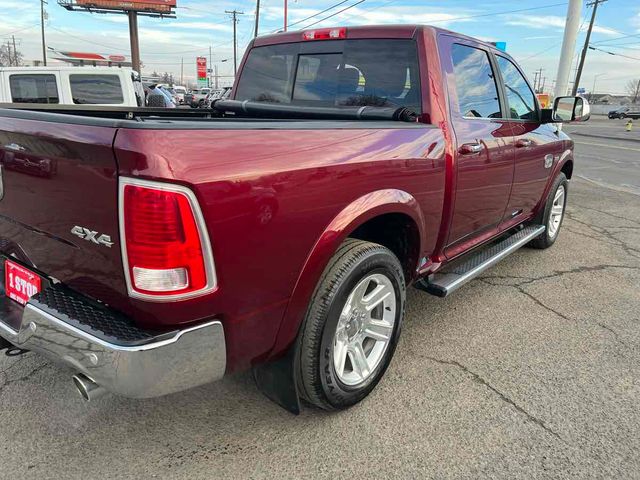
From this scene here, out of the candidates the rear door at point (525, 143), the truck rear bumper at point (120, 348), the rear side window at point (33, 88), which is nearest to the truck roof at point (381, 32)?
the rear door at point (525, 143)

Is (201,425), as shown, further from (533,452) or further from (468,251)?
(468,251)

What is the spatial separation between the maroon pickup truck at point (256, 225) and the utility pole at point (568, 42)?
9.90m

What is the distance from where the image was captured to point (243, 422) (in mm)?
2432

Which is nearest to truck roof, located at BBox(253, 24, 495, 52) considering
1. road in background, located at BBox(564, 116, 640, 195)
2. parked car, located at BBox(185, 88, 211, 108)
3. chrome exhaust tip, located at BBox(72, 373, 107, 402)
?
chrome exhaust tip, located at BBox(72, 373, 107, 402)

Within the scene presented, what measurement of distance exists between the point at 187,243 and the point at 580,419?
2163mm

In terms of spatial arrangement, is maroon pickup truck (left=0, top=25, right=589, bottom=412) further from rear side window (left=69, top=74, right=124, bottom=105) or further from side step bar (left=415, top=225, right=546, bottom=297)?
rear side window (left=69, top=74, right=124, bottom=105)

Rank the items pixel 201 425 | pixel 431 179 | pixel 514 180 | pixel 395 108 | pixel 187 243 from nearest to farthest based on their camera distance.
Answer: pixel 187 243
pixel 201 425
pixel 431 179
pixel 395 108
pixel 514 180

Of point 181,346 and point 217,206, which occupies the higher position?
point 217,206

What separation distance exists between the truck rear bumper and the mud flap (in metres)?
0.40

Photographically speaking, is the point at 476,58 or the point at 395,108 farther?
the point at 476,58

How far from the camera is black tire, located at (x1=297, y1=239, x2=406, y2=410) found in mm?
2170

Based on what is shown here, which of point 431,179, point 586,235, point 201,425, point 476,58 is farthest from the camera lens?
point 586,235

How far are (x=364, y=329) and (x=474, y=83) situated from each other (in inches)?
76.8

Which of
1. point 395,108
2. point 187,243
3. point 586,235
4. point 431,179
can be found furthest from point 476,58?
point 586,235
